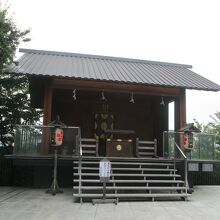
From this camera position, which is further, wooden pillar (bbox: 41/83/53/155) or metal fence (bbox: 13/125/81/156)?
wooden pillar (bbox: 41/83/53/155)

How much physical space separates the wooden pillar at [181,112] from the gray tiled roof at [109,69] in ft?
1.88

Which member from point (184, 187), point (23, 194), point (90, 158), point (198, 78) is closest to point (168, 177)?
point (184, 187)

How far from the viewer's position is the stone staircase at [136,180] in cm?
1099

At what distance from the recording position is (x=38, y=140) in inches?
505

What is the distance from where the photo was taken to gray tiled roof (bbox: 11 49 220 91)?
14133mm

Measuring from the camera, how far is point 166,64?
20.0 m

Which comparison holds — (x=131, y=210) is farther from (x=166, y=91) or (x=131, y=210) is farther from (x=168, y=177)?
(x=166, y=91)

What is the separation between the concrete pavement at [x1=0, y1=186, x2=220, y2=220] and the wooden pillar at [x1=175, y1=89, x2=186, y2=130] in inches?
166

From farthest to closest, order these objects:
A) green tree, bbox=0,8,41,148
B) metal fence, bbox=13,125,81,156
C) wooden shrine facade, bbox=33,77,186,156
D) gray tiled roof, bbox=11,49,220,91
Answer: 1. green tree, bbox=0,8,41,148
2. wooden shrine facade, bbox=33,77,186,156
3. gray tiled roof, bbox=11,49,220,91
4. metal fence, bbox=13,125,81,156

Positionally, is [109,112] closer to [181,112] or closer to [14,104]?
[181,112]

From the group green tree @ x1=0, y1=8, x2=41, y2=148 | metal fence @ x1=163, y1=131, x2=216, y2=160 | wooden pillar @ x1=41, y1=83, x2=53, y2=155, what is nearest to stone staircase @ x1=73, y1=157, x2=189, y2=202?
metal fence @ x1=163, y1=131, x2=216, y2=160

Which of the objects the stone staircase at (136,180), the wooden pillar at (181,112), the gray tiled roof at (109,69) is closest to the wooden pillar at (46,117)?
the gray tiled roof at (109,69)

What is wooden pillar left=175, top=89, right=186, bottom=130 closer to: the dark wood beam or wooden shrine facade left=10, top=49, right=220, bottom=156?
wooden shrine facade left=10, top=49, right=220, bottom=156

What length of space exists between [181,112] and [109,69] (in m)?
3.88
